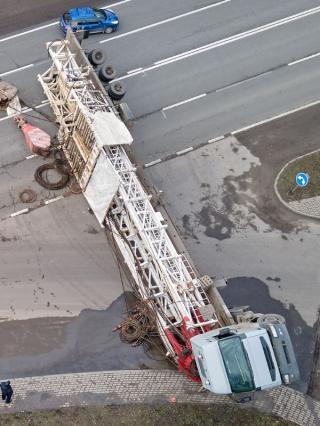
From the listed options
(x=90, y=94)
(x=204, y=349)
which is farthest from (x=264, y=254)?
(x=90, y=94)

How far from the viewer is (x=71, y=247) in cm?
2278

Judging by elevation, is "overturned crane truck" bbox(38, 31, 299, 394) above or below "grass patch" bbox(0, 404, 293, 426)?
above

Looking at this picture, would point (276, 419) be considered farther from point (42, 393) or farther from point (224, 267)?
point (42, 393)

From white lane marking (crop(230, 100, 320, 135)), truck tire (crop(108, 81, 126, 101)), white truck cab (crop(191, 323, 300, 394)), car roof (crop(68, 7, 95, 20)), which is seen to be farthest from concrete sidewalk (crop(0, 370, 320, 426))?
car roof (crop(68, 7, 95, 20))

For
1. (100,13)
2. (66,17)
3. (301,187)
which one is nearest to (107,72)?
(66,17)

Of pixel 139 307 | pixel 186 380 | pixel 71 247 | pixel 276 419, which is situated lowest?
pixel 276 419

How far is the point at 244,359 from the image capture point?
16781 millimetres

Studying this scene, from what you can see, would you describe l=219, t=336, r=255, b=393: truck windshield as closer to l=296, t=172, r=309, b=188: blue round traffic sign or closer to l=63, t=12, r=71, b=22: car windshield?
l=296, t=172, r=309, b=188: blue round traffic sign

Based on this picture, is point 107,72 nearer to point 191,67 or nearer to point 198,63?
point 191,67

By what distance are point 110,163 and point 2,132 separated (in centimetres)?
818

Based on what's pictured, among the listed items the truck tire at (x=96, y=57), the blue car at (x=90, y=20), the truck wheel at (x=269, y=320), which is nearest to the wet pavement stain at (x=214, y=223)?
the truck wheel at (x=269, y=320)

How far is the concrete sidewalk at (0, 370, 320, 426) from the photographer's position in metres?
19.0

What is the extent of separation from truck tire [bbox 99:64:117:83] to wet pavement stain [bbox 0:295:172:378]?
42.5 feet

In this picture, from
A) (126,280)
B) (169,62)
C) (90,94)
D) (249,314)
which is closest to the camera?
(249,314)
